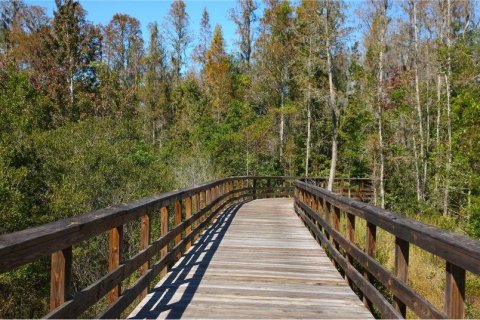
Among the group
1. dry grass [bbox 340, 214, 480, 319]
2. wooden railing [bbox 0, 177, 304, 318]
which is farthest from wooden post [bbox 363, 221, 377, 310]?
dry grass [bbox 340, 214, 480, 319]

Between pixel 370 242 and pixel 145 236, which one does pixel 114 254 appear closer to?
pixel 145 236

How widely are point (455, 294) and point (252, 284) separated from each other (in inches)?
115

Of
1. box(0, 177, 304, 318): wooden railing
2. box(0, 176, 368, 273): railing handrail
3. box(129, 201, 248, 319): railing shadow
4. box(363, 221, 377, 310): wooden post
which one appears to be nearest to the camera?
box(0, 176, 368, 273): railing handrail

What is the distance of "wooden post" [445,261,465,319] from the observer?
2424 mm

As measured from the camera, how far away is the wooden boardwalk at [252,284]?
13.5ft

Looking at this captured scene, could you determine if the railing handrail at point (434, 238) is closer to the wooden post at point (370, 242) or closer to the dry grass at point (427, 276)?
the wooden post at point (370, 242)

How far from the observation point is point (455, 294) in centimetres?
244

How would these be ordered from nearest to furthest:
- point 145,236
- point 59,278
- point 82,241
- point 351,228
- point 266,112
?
point 59,278
point 82,241
point 145,236
point 351,228
point 266,112

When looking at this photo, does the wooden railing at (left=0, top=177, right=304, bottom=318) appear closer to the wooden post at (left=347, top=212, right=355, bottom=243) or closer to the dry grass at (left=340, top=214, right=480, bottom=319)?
the wooden post at (left=347, top=212, right=355, bottom=243)

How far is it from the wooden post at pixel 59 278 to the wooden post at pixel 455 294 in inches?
86.5

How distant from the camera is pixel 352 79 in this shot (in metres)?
33.2

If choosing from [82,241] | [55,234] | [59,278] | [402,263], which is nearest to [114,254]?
[82,241]

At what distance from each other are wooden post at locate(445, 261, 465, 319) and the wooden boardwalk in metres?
1.71

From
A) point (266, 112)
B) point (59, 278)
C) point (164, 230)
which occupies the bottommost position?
point (164, 230)
